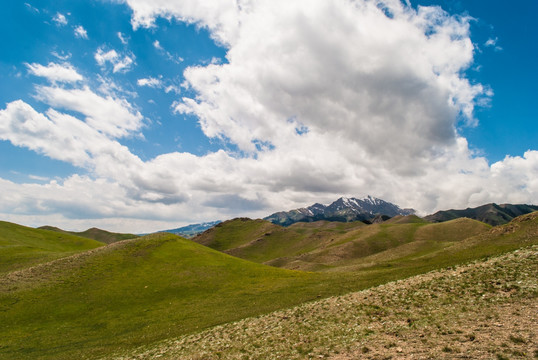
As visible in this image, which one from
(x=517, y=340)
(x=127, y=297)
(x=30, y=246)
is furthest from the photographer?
(x=30, y=246)

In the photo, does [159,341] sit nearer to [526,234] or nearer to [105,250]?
[105,250]

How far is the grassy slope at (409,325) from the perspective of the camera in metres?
17.2

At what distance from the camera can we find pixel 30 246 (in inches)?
4090

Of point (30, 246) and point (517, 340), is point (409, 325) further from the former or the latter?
point (30, 246)

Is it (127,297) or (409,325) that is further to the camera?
(127,297)

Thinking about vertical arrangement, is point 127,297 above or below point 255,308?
below

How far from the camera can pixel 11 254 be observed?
87.5 meters

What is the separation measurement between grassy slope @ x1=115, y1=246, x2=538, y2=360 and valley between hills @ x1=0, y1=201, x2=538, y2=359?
0.12 m

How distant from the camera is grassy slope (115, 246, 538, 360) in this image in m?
17.2

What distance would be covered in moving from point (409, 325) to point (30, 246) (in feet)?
429

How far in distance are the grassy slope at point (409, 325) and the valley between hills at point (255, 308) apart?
122 millimetres

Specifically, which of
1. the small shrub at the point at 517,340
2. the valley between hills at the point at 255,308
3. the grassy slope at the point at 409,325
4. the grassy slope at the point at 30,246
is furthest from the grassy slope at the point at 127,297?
the small shrub at the point at 517,340

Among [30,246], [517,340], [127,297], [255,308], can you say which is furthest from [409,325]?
[30,246]

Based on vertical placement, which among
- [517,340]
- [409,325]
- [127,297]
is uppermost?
[517,340]
